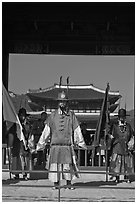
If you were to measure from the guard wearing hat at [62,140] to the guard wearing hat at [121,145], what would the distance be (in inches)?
53.8

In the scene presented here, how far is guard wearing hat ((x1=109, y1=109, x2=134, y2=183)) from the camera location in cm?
826

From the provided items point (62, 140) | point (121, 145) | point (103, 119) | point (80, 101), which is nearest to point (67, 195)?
point (62, 140)

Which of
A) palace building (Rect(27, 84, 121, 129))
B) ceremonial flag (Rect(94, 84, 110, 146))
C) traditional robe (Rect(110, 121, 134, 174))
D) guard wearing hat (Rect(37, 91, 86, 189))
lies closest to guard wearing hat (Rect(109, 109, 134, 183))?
traditional robe (Rect(110, 121, 134, 174))

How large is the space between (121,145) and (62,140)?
1654mm

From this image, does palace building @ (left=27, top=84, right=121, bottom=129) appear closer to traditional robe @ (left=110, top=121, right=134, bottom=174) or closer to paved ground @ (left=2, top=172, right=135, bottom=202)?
traditional robe @ (left=110, top=121, right=134, bottom=174)

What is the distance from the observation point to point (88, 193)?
6.56m

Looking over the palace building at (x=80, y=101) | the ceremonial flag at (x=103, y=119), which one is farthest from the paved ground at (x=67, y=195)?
the palace building at (x=80, y=101)

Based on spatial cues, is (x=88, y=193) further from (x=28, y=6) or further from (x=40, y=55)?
(x=40, y=55)

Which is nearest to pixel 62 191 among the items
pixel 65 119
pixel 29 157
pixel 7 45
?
pixel 65 119

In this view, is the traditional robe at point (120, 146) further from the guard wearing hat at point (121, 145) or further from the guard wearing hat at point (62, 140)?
the guard wearing hat at point (62, 140)

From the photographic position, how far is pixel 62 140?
704cm

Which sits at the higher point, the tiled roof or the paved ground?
the tiled roof

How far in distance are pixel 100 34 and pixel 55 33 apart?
3.27 ft

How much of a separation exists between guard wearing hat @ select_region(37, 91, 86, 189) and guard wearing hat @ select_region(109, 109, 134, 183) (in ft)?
4.48
